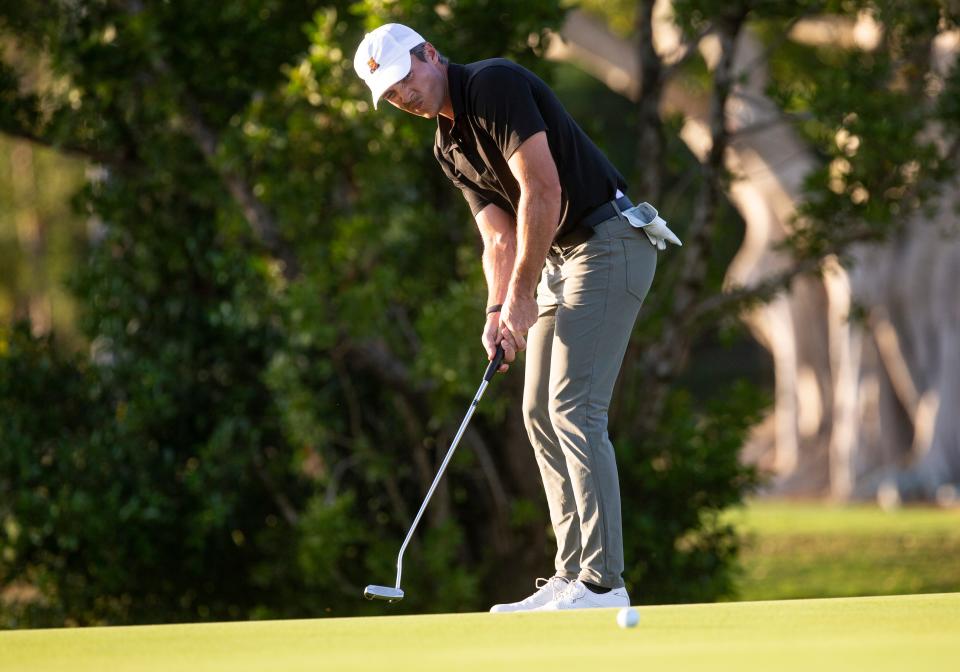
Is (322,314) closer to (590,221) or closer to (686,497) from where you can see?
(686,497)

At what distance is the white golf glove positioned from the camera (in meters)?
5.41

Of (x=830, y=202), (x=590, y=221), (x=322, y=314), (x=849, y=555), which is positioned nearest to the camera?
(x=590, y=221)

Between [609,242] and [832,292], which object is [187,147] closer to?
[609,242]

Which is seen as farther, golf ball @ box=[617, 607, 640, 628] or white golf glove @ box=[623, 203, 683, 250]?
white golf glove @ box=[623, 203, 683, 250]

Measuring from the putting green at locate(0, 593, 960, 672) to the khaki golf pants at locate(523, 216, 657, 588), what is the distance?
55 cm

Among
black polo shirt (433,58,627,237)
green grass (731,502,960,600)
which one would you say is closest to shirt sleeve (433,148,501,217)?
black polo shirt (433,58,627,237)

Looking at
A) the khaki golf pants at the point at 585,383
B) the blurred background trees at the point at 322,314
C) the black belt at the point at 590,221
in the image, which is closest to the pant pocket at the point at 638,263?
the khaki golf pants at the point at 585,383

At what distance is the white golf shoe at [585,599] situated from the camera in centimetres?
523

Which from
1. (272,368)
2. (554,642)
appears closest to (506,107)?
(554,642)

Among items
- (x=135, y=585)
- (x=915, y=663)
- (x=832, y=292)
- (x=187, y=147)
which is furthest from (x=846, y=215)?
(x=832, y=292)

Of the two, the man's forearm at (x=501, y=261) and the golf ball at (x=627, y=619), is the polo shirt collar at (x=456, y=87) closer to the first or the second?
the man's forearm at (x=501, y=261)

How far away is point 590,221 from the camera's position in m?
5.41

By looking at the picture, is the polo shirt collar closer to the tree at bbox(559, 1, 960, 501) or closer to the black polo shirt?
the black polo shirt

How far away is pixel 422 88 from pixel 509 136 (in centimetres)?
35
